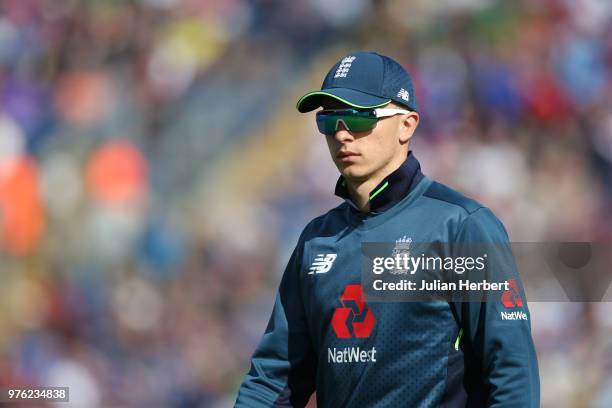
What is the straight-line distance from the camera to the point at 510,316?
2695mm

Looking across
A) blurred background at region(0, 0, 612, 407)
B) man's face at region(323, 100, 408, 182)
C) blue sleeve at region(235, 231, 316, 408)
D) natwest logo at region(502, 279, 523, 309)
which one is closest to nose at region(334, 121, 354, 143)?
man's face at region(323, 100, 408, 182)

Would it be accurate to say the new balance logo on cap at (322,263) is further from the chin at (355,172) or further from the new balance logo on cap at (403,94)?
the new balance logo on cap at (403,94)

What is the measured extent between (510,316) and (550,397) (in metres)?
2.77

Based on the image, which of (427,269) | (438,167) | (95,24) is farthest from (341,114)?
(95,24)

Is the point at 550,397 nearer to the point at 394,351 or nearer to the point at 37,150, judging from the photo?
Answer: the point at 394,351

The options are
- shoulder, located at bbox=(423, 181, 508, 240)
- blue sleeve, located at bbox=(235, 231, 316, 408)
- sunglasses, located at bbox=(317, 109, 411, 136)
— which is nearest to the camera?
shoulder, located at bbox=(423, 181, 508, 240)

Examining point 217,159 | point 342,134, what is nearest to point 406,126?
point 342,134

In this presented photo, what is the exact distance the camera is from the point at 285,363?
3.05 metres

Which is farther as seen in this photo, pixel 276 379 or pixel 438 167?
pixel 438 167

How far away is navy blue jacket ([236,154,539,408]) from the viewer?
2.68 metres

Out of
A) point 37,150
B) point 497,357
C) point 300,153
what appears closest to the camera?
point 497,357

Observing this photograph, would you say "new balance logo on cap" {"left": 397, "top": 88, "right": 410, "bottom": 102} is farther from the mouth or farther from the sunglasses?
the mouth

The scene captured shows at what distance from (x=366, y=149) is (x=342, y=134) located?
0.08 m

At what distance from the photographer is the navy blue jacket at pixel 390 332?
268cm
